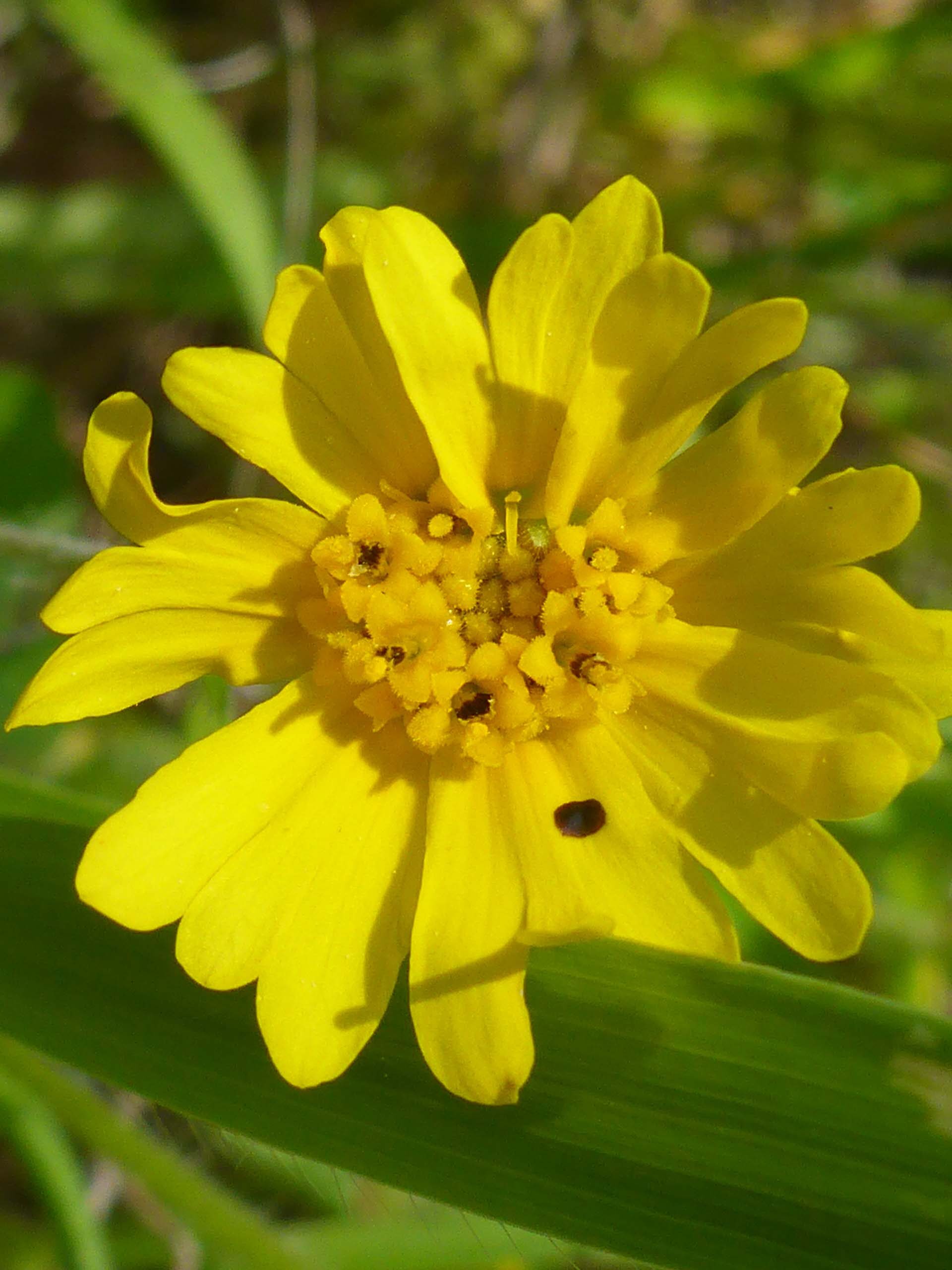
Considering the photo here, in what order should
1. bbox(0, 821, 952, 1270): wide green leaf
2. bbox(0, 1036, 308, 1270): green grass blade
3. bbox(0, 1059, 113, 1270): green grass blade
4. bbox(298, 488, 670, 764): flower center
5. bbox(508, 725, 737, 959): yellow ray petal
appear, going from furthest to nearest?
bbox(0, 1059, 113, 1270): green grass blade, bbox(0, 1036, 308, 1270): green grass blade, bbox(298, 488, 670, 764): flower center, bbox(508, 725, 737, 959): yellow ray petal, bbox(0, 821, 952, 1270): wide green leaf

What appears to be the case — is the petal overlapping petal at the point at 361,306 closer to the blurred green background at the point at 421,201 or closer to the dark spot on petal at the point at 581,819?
the dark spot on petal at the point at 581,819

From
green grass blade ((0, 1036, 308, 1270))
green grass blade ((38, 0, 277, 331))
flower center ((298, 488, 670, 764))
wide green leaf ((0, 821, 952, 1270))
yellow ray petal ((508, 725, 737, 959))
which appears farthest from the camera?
green grass blade ((38, 0, 277, 331))

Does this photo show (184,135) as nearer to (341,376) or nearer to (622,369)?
(341,376)

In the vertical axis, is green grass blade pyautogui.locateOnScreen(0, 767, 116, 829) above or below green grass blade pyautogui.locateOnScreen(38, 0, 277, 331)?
below

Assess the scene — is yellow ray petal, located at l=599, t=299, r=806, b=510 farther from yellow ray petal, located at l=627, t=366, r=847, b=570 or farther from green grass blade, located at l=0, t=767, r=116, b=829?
green grass blade, located at l=0, t=767, r=116, b=829

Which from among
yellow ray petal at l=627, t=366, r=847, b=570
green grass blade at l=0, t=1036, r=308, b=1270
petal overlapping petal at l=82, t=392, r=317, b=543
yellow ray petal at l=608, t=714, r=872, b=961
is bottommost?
green grass blade at l=0, t=1036, r=308, b=1270

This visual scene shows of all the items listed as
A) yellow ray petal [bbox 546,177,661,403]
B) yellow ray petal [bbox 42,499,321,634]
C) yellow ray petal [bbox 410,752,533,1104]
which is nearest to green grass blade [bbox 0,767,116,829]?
yellow ray petal [bbox 42,499,321,634]
